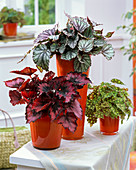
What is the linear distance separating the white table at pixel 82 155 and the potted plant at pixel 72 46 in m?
0.32

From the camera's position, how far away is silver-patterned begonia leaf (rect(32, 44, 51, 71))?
1363 millimetres

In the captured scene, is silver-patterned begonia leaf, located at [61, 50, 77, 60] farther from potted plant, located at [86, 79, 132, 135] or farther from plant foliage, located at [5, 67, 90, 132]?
potted plant, located at [86, 79, 132, 135]

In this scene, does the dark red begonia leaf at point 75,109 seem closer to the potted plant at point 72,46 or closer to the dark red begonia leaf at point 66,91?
the dark red begonia leaf at point 66,91

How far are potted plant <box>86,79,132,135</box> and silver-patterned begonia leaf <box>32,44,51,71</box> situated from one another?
0.33 metres

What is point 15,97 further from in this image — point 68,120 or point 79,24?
point 79,24

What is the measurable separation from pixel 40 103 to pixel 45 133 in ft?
0.43

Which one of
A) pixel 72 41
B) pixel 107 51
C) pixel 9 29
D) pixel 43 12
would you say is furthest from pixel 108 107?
pixel 43 12

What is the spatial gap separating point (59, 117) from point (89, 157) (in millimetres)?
193

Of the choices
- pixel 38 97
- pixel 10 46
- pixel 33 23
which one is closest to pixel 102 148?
pixel 38 97

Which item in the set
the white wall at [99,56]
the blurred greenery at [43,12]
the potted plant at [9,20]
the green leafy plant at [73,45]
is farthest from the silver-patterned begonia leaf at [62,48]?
the blurred greenery at [43,12]

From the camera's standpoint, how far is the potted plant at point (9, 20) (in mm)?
3643

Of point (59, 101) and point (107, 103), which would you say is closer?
Result: point (59, 101)

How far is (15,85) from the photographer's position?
4.57ft

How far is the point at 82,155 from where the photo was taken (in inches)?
52.6
